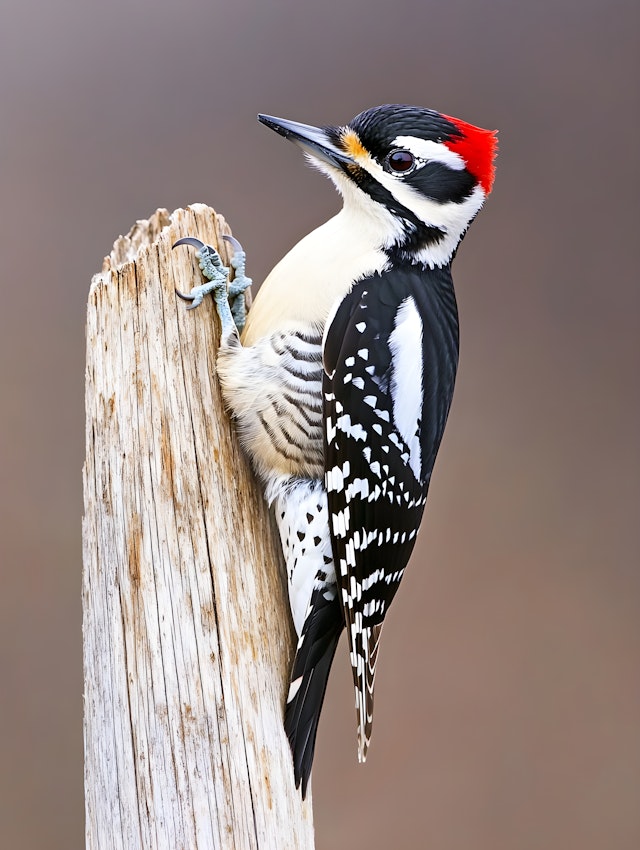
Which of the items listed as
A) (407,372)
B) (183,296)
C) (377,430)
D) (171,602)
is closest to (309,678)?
(171,602)

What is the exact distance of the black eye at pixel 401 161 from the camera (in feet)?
4.70

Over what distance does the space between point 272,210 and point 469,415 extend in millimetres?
781

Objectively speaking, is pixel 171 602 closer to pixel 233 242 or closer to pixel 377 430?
pixel 377 430

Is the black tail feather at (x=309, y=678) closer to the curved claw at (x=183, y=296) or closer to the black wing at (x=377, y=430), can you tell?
the black wing at (x=377, y=430)

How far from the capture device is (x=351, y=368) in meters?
1.42

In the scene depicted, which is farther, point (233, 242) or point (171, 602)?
point (233, 242)

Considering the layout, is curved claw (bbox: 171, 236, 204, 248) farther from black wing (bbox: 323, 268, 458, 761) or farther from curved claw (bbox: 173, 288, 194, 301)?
black wing (bbox: 323, 268, 458, 761)

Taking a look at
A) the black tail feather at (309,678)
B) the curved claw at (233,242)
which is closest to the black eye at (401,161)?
the curved claw at (233,242)

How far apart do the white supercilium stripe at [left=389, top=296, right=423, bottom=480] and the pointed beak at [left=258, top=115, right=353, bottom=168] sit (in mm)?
252

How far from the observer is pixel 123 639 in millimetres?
1368

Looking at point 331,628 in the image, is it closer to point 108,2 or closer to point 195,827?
point 195,827

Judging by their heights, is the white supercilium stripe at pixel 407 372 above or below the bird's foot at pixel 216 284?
below

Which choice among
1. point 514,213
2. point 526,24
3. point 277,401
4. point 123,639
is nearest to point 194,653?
point 123,639

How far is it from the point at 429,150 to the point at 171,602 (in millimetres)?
809
